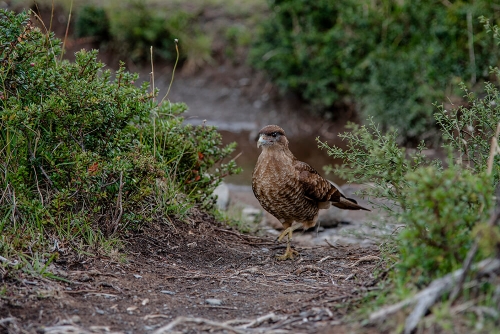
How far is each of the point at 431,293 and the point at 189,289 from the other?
184cm

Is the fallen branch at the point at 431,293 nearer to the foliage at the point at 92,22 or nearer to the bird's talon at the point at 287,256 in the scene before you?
the bird's talon at the point at 287,256

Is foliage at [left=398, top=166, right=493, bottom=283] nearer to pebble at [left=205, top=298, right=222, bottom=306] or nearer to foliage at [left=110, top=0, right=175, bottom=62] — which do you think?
pebble at [left=205, top=298, right=222, bottom=306]

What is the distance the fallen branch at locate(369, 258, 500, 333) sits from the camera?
2.94m

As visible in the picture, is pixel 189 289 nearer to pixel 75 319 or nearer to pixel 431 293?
pixel 75 319

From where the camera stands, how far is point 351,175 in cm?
504

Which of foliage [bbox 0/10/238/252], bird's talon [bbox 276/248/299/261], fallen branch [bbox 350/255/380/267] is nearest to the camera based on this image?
foliage [bbox 0/10/238/252]

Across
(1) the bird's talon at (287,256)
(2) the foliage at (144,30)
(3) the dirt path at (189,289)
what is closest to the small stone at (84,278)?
(3) the dirt path at (189,289)

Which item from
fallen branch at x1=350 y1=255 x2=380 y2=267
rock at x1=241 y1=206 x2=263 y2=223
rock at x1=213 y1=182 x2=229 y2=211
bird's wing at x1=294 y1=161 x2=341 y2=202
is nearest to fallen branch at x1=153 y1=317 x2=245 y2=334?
fallen branch at x1=350 y1=255 x2=380 y2=267

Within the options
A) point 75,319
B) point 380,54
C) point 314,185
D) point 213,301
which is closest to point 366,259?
point 314,185

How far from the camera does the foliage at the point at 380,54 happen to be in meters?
9.50

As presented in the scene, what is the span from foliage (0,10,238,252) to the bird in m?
1.24

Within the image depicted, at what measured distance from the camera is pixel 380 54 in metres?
10.4

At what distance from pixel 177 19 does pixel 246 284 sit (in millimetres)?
8722

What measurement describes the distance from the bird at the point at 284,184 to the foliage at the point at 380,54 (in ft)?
13.4
